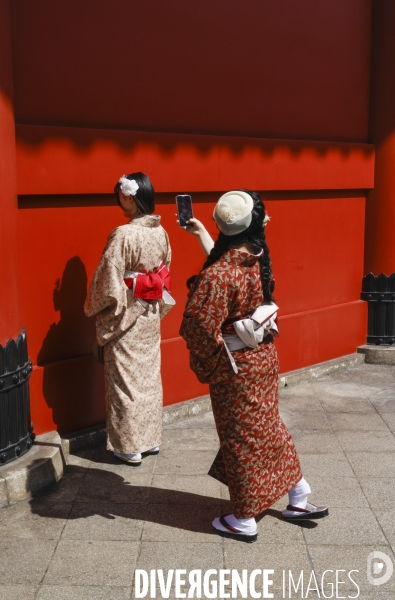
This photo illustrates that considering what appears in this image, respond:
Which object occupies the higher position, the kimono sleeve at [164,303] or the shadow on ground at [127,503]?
the kimono sleeve at [164,303]

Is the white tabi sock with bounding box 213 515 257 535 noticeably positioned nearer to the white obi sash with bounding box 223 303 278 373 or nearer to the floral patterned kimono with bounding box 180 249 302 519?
the floral patterned kimono with bounding box 180 249 302 519

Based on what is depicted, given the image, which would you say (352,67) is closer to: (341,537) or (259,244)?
(259,244)

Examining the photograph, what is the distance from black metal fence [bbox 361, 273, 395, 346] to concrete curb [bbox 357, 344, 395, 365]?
0.18 meters

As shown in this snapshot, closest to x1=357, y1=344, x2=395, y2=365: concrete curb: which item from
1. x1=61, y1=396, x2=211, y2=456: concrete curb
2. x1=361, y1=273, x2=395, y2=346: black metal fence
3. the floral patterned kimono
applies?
x1=361, y1=273, x2=395, y2=346: black metal fence

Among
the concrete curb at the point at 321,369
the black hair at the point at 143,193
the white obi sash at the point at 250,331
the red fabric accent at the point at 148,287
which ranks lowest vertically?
the concrete curb at the point at 321,369

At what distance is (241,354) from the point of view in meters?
3.89

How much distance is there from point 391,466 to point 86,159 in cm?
271

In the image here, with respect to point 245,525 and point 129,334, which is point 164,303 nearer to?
point 129,334

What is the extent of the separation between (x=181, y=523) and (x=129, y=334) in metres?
1.26

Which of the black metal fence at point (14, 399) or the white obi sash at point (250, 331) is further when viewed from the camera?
the black metal fence at point (14, 399)

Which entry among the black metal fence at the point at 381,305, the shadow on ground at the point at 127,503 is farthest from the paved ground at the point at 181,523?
the black metal fence at the point at 381,305

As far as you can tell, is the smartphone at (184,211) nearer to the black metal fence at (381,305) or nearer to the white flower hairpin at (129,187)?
the white flower hairpin at (129,187)

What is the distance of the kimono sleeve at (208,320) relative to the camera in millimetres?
3742

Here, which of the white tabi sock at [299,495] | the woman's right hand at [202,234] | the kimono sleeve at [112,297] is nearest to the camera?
the white tabi sock at [299,495]
